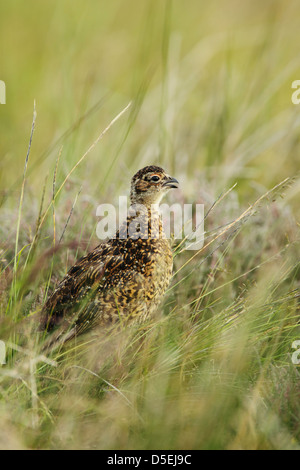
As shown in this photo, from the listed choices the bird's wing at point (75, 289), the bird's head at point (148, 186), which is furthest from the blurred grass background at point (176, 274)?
the bird's head at point (148, 186)

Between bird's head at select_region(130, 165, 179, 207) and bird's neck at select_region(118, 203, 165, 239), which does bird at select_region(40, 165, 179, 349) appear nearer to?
bird's neck at select_region(118, 203, 165, 239)

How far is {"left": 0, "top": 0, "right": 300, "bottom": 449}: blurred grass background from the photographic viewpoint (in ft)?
8.06

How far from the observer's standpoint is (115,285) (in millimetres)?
3117

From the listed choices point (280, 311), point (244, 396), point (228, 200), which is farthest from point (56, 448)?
point (228, 200)

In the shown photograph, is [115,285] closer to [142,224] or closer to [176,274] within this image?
[142,224]

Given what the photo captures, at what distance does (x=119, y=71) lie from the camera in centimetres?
966

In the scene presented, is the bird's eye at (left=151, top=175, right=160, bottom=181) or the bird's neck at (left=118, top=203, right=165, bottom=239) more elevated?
the bird's eye at (left=151, top=175, right=160, bottom=181)

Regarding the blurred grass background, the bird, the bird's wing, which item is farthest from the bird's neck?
the blurred grass background

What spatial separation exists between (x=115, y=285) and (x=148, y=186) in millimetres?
667

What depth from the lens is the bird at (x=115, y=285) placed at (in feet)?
10.1

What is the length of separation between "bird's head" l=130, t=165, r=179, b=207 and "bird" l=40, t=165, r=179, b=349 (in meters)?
0.16

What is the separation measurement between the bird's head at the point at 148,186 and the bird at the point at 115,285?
16cm

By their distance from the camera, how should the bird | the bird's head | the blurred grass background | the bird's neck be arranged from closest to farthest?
the blurred grass background, the bird, the bird's neck, the bird's head

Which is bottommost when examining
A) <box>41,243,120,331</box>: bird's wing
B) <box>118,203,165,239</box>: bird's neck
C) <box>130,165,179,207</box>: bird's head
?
<box>41,243,120,331</box>: bird's wing
